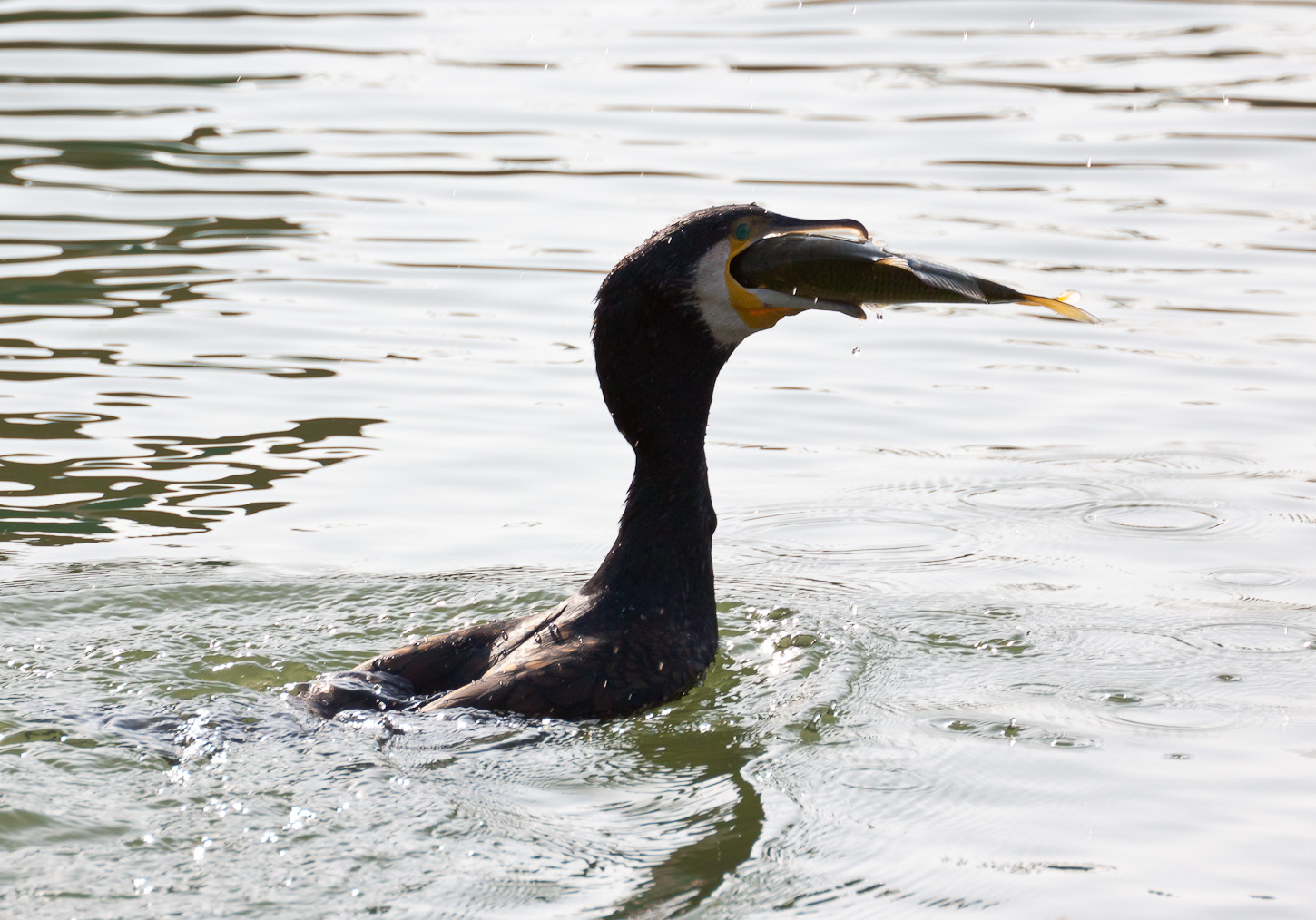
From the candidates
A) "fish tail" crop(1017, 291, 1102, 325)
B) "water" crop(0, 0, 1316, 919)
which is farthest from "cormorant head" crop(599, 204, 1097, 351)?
"water" crop(0, 0, 1316, 919)

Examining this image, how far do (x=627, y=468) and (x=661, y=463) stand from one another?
2.44 m

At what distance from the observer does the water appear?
15.6 ft

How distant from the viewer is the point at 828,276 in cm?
538

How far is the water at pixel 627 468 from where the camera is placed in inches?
187

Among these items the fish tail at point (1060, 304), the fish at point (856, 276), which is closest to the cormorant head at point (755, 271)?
the fish at point (856, 276)

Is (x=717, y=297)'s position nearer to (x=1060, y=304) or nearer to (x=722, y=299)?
(x=722, y=299)

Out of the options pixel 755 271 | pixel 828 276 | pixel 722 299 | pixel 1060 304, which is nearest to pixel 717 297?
pixel 722 299

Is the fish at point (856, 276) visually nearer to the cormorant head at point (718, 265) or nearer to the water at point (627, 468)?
the cormorant head at point (718, 265)

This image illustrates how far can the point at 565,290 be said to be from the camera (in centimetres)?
1076

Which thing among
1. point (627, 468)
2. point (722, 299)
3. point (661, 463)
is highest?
point (722, 299)

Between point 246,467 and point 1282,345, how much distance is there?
550cm

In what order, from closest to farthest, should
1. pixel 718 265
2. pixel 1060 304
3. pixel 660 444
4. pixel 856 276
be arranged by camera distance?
pixel 1060 304 → pixel 856 276 → pixel 718 265 → pixel 660 444

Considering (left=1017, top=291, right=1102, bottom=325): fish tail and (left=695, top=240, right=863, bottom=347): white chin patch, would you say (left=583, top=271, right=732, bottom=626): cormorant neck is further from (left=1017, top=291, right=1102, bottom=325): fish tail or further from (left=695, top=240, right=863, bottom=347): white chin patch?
(left=1017, top=291, right=1102, bottom=325): fish tail

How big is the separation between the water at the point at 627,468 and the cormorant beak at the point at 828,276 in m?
1.34
